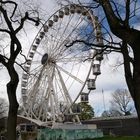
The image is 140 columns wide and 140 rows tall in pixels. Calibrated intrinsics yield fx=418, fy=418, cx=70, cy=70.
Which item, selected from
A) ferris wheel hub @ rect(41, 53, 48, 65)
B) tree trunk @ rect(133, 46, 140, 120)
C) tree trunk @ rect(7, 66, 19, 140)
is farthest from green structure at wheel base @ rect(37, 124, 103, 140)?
tree trunk @ rect(133, 46, 140, 120)

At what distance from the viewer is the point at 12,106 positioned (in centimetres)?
1723

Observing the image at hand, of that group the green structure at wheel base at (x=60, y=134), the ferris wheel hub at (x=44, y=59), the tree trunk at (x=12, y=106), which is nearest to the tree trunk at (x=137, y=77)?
the tree trunk at (x=12, y=106)

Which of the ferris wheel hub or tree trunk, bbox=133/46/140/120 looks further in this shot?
the ferris wheel hub

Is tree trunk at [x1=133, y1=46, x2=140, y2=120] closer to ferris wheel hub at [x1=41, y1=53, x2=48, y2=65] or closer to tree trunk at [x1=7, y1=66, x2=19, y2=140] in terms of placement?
tree trunk at [x1=7, y1=66, x2=19, y2=140]

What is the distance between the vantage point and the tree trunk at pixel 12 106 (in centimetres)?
1686

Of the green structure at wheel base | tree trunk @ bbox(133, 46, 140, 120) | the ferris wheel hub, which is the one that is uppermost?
the ferris wheel hub

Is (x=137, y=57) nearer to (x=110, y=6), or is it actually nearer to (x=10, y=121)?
(x=110, y=6)

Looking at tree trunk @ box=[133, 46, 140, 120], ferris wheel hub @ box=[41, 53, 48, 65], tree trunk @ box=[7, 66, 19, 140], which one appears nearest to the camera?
tree trunk @ box=[133, 46, 140, 120]

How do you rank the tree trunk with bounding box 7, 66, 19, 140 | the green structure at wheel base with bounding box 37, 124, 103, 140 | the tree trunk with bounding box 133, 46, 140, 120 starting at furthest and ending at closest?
the green structure at wheel base with bounding box 37, 124, 103, 140, the tree trunk with bounding box 7, 66, 19, 140, the tree trunk with bounding box 133, 46, 140, 120

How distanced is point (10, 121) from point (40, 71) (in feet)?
111

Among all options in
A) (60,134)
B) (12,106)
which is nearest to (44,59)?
(60,134)

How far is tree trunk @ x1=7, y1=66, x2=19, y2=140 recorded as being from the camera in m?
16.9

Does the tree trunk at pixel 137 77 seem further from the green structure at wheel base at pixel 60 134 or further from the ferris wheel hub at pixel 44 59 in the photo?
the ferris wheel hub at pixel 44 59

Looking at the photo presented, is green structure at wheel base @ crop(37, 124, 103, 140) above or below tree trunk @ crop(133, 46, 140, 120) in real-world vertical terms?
above
